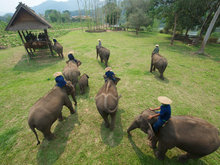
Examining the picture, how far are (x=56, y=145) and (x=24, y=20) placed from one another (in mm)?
15003

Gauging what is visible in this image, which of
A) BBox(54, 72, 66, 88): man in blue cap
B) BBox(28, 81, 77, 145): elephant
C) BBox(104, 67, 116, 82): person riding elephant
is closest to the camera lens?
BBox(28, 81, 77, 145): elephant

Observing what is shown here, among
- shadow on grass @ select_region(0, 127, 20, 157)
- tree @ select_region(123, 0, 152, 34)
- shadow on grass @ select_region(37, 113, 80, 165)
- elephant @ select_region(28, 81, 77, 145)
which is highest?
tree @ select_region(123, 0, 152, 34)

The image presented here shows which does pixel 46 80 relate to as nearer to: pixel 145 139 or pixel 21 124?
pixel 21 124

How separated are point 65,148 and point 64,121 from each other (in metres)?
1.48

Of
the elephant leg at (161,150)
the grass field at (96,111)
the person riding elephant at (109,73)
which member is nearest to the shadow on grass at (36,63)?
the grass field at (96,111)

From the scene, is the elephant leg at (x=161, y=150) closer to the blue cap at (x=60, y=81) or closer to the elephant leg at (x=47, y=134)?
the elephant leg at (x=47, y=134)

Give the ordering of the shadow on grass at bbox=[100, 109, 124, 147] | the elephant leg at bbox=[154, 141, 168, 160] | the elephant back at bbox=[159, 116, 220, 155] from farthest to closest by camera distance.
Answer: the shadow on grass at bbox=[100, 109, 124, 147], the elephant leg at bbox=[154, 141, 168, 160], the elephant back at bbox=[159, 116, 220, 155]

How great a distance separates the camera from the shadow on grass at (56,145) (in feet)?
13.5

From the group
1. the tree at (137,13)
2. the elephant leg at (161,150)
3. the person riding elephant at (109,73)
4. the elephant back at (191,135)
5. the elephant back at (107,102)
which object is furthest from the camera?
the tree at (137,13)

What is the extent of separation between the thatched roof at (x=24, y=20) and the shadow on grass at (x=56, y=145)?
12.6m

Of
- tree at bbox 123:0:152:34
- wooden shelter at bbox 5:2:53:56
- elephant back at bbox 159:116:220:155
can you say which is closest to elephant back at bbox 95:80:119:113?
elephant back at bbox 159:116:220:155

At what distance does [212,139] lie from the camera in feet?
9.92

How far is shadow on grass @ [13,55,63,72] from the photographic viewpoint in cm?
1169

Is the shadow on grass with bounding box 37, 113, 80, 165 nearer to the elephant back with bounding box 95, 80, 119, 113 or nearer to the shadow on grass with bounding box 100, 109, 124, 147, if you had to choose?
the shadow on grass with bounding box 100, 109, 124, 147
